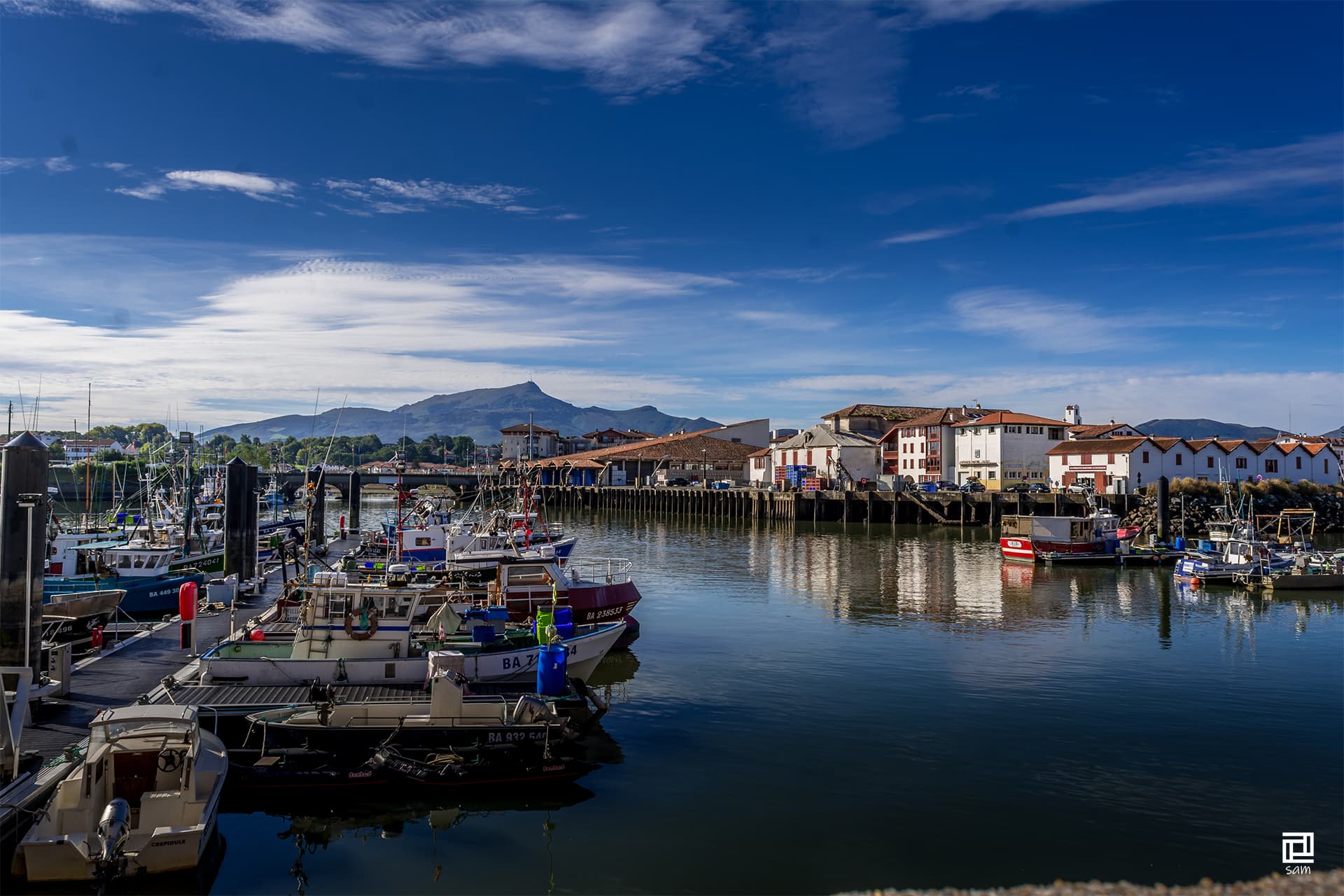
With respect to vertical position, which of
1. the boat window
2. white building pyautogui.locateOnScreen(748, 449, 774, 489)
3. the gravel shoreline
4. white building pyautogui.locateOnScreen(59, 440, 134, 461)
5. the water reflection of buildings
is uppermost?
white building pyautogui.locateOnScreen(59, 440, 134, 461)

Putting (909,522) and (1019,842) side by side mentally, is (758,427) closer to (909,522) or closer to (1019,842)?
(909,522)

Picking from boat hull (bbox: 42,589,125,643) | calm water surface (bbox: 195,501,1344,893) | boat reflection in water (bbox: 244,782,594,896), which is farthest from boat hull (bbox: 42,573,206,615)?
boat reflection in water (bbox: 244,782,594,896)

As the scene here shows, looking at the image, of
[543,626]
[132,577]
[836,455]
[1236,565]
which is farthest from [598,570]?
[836,455]

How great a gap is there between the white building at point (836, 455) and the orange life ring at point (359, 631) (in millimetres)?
73996

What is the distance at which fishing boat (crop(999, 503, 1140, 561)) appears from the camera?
4550 cm

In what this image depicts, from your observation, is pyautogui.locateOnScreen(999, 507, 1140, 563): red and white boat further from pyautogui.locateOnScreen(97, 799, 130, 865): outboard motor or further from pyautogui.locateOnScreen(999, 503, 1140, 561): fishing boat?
pyautogui.locateOnScreen(97, 799, 130, 865): outboard motor

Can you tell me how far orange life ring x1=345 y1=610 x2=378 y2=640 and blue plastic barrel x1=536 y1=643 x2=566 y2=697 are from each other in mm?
3394

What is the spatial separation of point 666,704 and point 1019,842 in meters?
8.38

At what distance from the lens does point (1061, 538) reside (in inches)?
1869

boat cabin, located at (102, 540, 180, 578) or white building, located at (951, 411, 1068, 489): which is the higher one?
white building, located at (951, 411, 1068, 489)

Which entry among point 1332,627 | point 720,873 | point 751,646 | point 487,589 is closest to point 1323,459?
point 1332,627

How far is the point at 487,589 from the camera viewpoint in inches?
994

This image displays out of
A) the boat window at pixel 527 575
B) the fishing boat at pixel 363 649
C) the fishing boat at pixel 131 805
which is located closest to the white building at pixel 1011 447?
the boat window at pixel 527 575

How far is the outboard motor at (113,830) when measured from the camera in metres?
10.5
